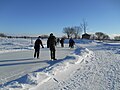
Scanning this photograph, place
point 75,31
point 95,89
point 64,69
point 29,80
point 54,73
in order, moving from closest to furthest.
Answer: point 95,89 < point 29,80 < point 54,73 < point 64,69 < point 75,31

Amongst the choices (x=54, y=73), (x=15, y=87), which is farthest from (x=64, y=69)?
(x=15, y=87)

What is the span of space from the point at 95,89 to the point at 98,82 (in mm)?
1085

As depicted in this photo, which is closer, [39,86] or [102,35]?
[39,86]

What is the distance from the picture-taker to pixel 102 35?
160 m

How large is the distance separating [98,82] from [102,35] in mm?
154800

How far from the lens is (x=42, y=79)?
761 centimetres

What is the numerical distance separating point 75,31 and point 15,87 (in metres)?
137

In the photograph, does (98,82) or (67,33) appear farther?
(67,33)

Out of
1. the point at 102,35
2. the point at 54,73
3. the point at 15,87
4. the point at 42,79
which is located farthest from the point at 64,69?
the point at 102,35

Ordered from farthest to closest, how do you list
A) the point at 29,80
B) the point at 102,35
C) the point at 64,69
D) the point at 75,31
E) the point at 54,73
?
the point at 102,35 < the point at 75,31 < the point at 64,69 < the point at 54,73 < the point at 29,80

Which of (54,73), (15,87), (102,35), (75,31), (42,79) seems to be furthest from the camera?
(102,35)

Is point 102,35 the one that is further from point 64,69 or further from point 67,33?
point 64,69

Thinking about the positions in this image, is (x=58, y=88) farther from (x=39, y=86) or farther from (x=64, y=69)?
(x=64, y=69)

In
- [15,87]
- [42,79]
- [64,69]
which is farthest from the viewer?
[64,69]
